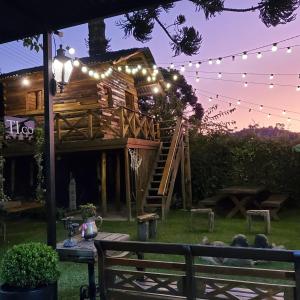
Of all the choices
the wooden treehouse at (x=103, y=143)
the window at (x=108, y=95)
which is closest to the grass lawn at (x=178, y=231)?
the wooden treehouse at (x=103, y=143)

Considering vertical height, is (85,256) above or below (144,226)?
above

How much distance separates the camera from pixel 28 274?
2.94 m

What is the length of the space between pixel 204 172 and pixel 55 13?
10.3 metres

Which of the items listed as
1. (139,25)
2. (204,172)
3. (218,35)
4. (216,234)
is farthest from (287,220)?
(218,35)

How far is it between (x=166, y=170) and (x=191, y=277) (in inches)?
325

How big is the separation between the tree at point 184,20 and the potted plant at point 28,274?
8.06 feet

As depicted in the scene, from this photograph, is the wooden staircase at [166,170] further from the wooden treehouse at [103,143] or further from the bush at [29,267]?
the bush at [29,267]

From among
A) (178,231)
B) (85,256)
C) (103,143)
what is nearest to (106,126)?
(103,143)

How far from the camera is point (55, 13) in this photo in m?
3.33

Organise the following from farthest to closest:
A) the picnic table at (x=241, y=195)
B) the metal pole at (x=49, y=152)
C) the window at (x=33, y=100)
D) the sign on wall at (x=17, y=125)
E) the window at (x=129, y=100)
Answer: the window at (x=129, y=100) → the window at (x=33, y=100) → the picnic table at (x=241, y=195) → the sign on wall at (x=17, y=125) → the metal pole at (x=49, y=152)

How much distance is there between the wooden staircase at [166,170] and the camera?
10492 mm

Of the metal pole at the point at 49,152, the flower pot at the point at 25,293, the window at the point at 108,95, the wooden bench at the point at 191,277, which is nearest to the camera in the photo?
the wooden bench at the point at 191,277

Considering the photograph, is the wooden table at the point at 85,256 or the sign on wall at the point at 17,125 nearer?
the wooden table at the point at 85,256

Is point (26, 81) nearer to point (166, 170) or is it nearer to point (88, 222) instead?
point (166, 170)
